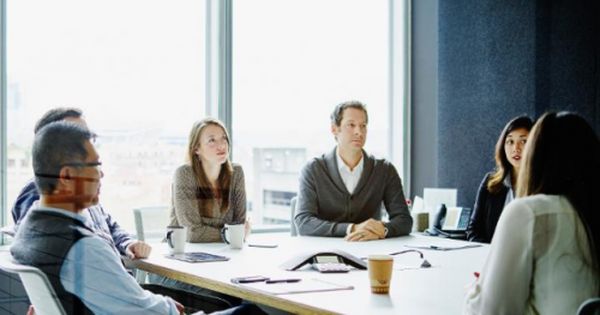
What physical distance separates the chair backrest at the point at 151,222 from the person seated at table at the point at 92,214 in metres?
0.47

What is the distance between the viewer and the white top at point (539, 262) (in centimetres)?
163

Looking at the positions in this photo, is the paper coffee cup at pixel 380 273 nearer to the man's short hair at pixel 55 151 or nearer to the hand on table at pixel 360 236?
the man's short hair at pixel 55 151

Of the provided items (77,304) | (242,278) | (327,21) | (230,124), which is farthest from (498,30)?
(77,304)

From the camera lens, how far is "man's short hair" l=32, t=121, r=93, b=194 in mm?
2006

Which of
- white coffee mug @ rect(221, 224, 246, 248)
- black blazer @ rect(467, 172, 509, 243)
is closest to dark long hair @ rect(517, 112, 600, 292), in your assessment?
white coffee mug @ rect(221, 224, 246, 248)

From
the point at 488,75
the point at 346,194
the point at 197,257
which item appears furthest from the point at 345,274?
the point at 488,75

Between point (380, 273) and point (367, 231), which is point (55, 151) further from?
point (367, 231)

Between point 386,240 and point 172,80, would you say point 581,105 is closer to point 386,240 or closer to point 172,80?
point 386,240

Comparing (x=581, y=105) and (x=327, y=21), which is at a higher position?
(x=327, y=21)

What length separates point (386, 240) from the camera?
327 centimetres

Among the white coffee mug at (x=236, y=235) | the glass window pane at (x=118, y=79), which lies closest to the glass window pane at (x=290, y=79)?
the glass window pane at (x=118, y=79)

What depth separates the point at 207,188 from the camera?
3369mm

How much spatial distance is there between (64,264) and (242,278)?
1.92ft

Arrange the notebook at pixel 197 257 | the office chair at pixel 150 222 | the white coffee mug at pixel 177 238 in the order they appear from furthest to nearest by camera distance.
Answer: the office chair at pixel 150 222
the white coffee mug at pixel 177 238
the notebook at pixel 197 257
